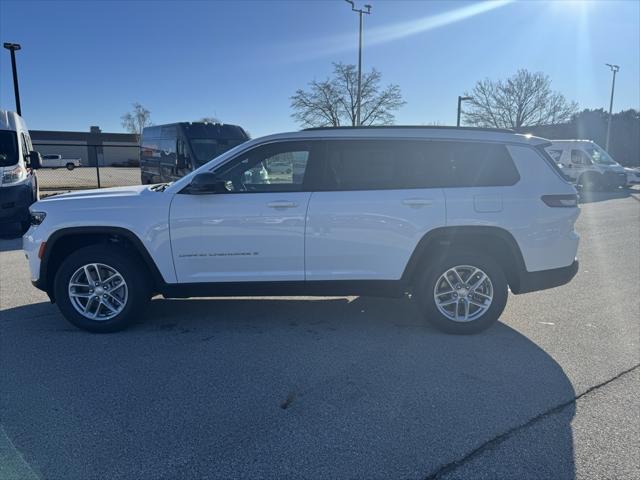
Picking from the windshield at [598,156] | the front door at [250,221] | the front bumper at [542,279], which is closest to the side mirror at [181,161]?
the front door at [250,221]

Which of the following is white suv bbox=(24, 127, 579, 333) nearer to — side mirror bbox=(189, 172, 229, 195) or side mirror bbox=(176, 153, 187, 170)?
side mirror bbox=(189, 172, 229, 195)

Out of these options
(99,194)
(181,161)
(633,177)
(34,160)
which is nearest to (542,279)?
(99,194)

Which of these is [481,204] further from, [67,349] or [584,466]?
[67,349]

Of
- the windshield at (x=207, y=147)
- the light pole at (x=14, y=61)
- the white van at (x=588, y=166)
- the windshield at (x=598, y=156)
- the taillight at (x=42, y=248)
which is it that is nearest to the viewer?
the taillight at (x=42, y=248)

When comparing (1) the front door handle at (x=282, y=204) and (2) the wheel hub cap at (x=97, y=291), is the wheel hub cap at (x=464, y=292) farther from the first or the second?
(2) the wheel hub cap at (x=97, y=291)

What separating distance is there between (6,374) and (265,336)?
206cm

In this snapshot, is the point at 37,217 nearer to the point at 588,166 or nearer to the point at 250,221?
the point at 250,221

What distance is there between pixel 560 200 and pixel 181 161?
11195 millimetres

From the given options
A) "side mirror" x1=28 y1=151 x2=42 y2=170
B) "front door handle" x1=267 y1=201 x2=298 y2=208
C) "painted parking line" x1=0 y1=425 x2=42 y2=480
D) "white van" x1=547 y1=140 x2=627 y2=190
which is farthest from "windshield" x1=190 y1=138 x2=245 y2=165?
"white van" x1=547 y1=140 x2=627 y2=190

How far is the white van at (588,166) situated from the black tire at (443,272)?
1902cm

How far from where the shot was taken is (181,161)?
1340 centimetres

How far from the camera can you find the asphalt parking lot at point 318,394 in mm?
2596

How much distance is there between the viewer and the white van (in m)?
20.6

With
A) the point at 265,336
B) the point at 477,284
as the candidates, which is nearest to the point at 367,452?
the point at 265,336
